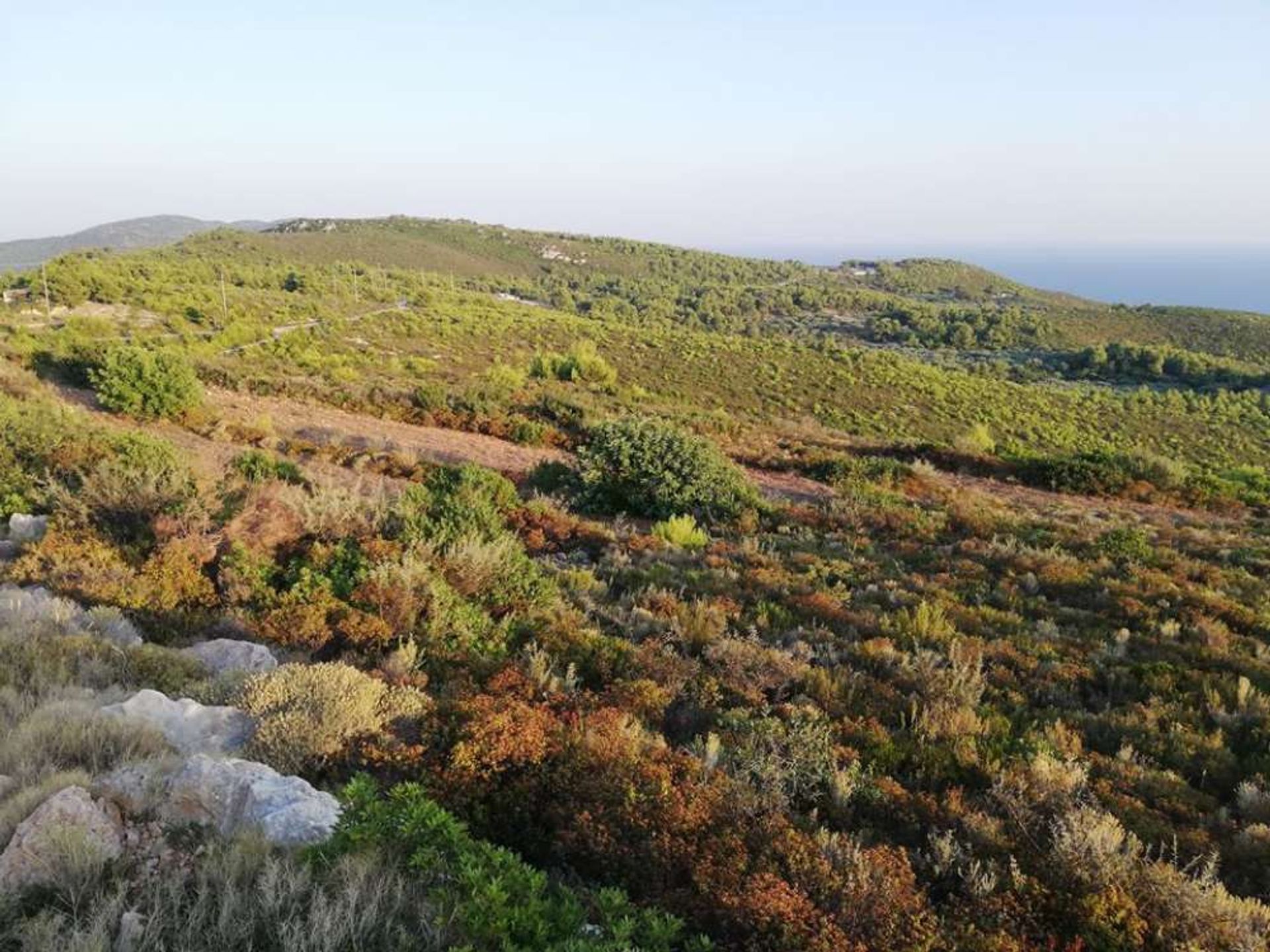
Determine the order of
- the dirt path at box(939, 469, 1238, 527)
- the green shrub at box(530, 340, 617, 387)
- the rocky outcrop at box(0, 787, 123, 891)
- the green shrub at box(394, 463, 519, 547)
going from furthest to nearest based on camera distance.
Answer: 1. the green shrub at box(530, 340, 617, 387)
2. the dirt path at box(939, 469, 1238, 527)
3. the green shrub at box(394, 463, 519, 547)
4. the rocky outcrop at box(0, 787, 123, 891)

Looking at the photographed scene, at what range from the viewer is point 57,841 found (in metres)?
2.76

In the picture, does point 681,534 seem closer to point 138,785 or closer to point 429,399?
point 138,785

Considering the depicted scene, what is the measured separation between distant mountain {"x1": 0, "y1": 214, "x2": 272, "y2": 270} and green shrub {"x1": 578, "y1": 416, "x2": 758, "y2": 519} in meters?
70.9

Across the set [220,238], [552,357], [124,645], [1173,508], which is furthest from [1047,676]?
[220,238]

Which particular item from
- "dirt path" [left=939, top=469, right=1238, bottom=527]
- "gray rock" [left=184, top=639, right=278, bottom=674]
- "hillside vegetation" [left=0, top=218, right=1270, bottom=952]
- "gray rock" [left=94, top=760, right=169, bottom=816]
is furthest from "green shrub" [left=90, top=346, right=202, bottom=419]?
"dirt path" [left=939, top=469, right=1238, bottom=527]

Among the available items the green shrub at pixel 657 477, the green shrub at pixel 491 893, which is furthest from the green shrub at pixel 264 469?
the green shrub at pixel 491 893

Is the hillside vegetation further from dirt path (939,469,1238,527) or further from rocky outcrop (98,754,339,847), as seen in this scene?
dirt path (939,469,1238,527)

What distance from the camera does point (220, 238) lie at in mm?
95562

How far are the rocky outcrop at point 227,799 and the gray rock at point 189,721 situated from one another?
0.47 m

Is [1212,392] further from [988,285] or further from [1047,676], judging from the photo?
[988,285]

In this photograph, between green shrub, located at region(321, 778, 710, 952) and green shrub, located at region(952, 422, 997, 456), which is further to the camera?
green shrub, located at region(952, 422, 997, 456)

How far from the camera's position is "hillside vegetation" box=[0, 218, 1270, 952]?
295 cm

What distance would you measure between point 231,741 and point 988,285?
449 ft

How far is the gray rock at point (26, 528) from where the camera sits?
7.25m
